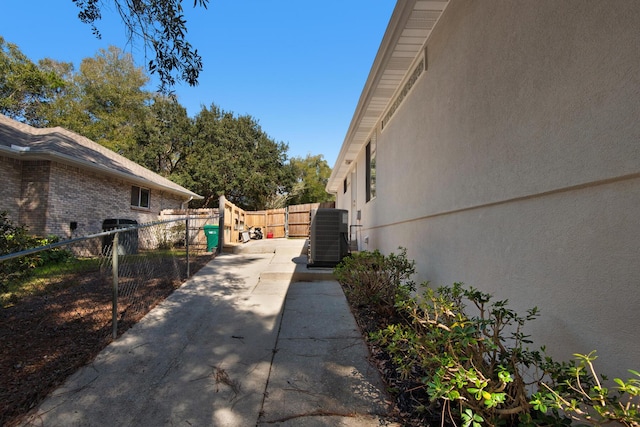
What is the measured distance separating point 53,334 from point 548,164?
16.1 ft

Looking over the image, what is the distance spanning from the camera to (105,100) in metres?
24.8

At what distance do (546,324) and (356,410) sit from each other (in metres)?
1.39

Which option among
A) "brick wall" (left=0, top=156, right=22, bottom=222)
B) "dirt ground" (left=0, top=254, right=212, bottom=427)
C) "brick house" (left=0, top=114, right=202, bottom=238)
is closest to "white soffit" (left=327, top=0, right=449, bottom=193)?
"dirt ground" (left=0, top=254, right=212, bottom=427)

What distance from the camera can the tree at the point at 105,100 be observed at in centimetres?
2305

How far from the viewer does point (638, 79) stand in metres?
1.38

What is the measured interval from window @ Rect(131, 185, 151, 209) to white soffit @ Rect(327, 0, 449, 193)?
1077cm

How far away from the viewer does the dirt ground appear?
2.50m

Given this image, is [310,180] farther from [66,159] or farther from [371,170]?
[371,170]

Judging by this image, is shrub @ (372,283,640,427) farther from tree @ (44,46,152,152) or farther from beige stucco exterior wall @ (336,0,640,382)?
tree @ (44,46,152,152)

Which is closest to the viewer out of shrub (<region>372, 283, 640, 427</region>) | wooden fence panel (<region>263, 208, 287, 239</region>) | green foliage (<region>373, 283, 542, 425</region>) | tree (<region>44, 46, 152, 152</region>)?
shrub (<region>372, 283, 640, 427</region>)

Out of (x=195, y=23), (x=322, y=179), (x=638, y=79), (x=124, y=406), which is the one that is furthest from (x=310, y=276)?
(x=322, y=179)

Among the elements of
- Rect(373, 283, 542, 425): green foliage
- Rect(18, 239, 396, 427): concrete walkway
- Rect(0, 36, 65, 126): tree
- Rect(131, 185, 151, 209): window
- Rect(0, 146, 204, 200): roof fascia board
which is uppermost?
Rect(0, 36, 65, 126): tree

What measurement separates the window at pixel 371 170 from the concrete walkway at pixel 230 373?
3.74 m

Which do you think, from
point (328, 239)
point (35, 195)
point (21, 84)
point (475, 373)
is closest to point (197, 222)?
point (35, 195)
